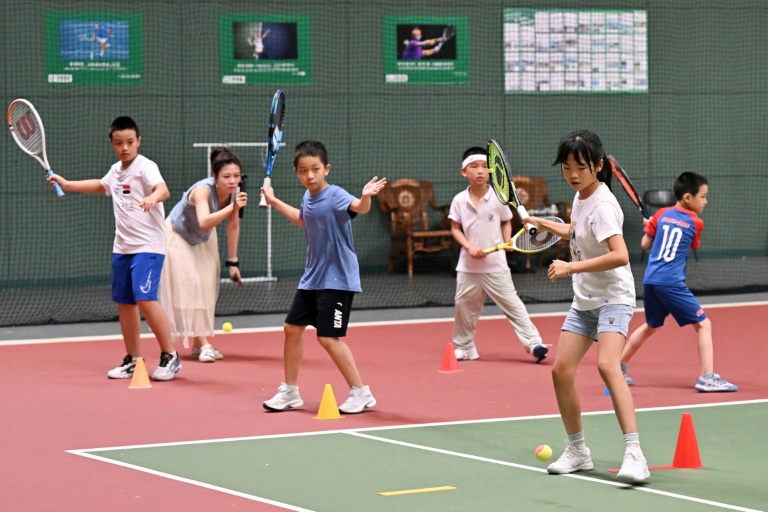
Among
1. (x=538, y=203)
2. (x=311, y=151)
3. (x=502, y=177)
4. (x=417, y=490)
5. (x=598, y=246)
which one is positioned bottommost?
(x=417, y=490)

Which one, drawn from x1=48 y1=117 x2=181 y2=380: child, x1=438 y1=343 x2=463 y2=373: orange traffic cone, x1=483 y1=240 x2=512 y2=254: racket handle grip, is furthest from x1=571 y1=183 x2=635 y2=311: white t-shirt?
x1=48 y1=117 x2=181 y2=380: child

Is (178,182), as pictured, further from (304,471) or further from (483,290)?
(304,471)

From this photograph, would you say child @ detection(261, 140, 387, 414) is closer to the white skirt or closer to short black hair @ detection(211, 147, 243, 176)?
short black hair @ detection(211, 147, 243, 176)

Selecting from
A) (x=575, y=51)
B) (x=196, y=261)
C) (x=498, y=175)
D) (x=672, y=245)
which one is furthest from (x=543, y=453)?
(x=575, y=51)

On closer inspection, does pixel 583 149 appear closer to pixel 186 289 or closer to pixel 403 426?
pixel 403 426

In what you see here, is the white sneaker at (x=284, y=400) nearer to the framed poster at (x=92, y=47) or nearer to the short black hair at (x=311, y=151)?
the short black hair at (x=311, y=151)

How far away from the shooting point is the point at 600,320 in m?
6.16

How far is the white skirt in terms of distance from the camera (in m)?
10.4

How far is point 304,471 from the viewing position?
6.25 meters

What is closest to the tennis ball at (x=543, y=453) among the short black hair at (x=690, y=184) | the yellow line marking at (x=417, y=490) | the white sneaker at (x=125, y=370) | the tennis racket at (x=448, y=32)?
the yellow line marking at (x=417, y=490)

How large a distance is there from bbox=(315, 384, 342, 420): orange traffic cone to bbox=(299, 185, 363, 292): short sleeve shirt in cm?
69

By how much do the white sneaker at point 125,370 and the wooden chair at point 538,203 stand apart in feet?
Result: 29.3

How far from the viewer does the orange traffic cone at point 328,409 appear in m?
7.75

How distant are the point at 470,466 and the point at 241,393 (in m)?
2.84
